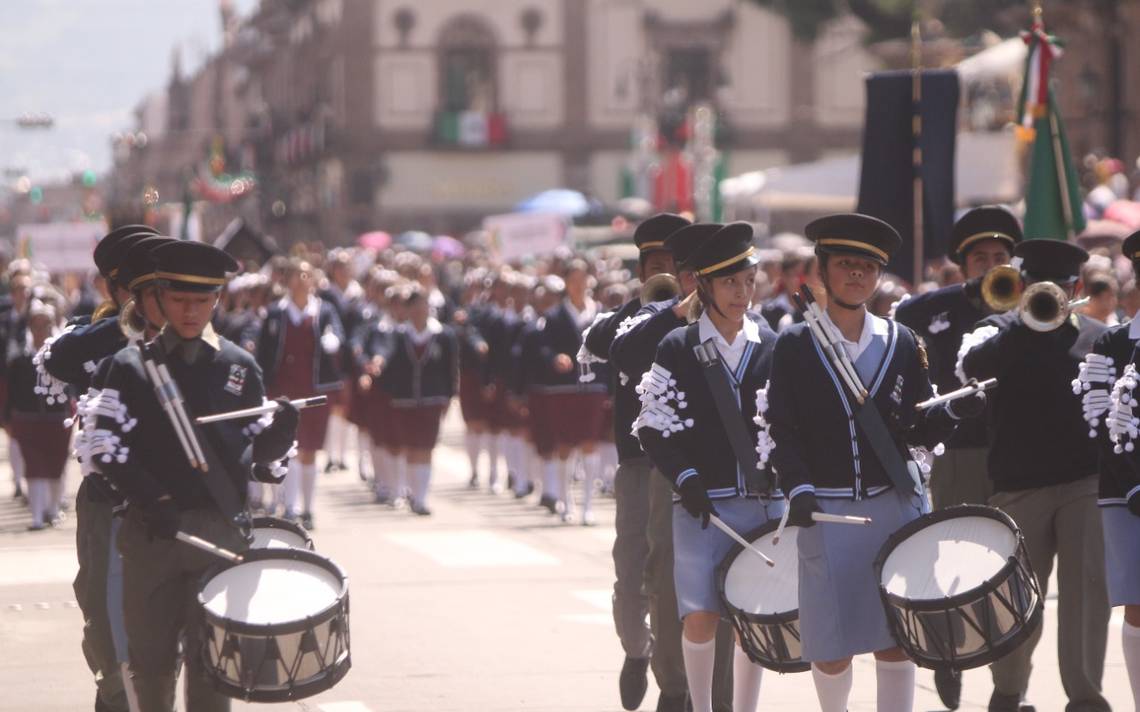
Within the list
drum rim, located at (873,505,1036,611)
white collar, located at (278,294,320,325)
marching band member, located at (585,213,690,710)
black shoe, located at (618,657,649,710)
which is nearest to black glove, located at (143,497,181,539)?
drum rim, located at (873,505,1036,611)

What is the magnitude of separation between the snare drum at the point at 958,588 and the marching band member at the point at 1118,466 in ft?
2.21

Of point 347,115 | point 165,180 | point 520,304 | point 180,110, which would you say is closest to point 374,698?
point 520,304

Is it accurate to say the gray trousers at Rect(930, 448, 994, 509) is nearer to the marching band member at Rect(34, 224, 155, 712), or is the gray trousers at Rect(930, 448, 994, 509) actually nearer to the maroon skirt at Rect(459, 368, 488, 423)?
the marching band member at Rect(34, 224, 155, 712)

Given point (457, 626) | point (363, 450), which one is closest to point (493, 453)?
point (363, 450)

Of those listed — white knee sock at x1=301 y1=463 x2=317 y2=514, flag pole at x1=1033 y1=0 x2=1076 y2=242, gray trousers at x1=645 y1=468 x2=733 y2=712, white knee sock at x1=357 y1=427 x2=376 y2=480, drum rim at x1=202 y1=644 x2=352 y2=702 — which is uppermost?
flag pole at x1=1033 y1=0 x2=1076 y2=242

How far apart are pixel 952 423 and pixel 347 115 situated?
60.5 m

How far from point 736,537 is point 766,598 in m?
0.25

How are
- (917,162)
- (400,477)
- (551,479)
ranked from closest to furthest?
(917,162) < (551,479) < (400,477)

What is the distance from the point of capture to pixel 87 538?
8383 mm

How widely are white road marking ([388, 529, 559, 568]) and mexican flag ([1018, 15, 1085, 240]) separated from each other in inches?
158

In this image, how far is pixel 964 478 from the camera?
9.57 metres

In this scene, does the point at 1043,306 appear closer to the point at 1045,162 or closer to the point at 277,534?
the point at 277,534

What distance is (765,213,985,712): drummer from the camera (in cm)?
736

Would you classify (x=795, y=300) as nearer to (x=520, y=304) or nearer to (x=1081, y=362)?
(x=1081, y=362)
